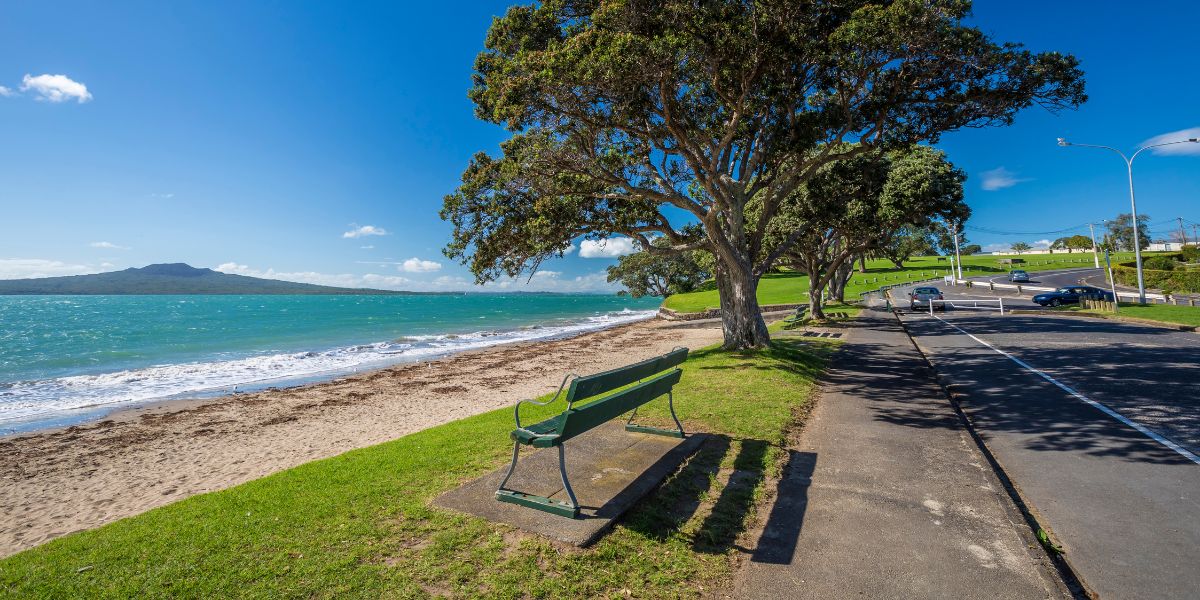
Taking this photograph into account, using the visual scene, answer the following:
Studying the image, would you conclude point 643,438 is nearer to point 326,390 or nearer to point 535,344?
point 326,390

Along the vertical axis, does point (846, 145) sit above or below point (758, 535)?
above

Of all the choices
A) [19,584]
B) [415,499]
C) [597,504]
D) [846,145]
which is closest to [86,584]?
[19,584]

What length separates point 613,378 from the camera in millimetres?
5152

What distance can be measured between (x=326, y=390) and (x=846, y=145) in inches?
807

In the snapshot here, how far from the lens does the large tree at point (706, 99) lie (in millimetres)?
9562

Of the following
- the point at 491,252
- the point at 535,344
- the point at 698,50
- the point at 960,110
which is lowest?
the point at 535,344

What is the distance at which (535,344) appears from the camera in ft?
95.2

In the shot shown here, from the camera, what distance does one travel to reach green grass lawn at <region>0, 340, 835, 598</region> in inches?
127

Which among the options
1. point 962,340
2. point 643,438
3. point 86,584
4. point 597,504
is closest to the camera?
point 86,584

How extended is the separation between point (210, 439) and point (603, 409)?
1076cm

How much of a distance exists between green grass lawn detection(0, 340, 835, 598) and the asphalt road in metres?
2.39

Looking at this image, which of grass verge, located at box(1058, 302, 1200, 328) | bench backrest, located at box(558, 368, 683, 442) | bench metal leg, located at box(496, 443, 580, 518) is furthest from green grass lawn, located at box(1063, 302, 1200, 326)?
bench metal leg, located at box(496, 443, 580, 518)

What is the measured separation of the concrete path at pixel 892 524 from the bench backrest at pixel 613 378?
1.85m

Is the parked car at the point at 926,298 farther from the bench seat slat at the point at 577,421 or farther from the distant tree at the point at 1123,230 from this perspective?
the distant tree at the point at 1123,230
